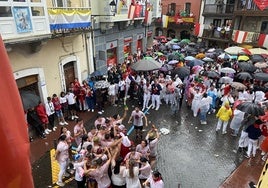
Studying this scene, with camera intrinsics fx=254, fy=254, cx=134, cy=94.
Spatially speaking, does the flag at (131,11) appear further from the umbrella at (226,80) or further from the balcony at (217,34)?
the balcony at (217,34)

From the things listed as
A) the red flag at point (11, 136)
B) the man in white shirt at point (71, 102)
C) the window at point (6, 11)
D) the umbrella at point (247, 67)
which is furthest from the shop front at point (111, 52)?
the red flag at point (11, 136)

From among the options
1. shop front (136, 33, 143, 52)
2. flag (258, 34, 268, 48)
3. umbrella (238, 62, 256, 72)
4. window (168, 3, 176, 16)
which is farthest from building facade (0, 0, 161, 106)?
window (168, 3, 176, 16)

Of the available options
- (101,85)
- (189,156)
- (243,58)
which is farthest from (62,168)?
(243,58)

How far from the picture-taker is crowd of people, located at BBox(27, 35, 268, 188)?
22.4ft

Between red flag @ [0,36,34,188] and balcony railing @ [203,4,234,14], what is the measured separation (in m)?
33.0

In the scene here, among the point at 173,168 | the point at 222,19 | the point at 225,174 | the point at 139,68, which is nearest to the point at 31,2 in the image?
the point at 139,68

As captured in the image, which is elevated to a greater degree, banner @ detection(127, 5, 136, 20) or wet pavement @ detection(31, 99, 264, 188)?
banner @ detection(127, 5, 136, 20)

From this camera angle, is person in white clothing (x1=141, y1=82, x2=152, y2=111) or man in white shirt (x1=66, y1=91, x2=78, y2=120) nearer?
man in white shirt (x1=66, y1=91, x2=78, y2=120)

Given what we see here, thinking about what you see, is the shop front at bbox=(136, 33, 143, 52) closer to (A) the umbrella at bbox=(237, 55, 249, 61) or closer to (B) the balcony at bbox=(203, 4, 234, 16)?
(A) the umbrella at bbox=(237, 55, 249, 61)

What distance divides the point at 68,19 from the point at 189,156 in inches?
331

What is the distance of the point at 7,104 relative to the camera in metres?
1.15

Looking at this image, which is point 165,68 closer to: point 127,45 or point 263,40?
point 127,45

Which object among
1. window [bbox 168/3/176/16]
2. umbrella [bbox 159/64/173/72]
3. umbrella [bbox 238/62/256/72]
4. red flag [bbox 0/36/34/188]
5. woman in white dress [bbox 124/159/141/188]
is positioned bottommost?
umbrella [bbox 159/64/173/72]

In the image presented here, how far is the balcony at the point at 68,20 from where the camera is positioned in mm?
11519
